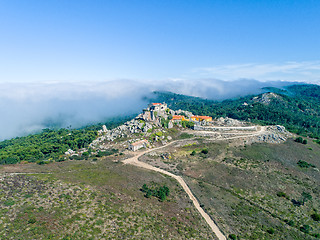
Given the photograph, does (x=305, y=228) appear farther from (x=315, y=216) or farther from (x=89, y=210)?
(x=89, y=210)

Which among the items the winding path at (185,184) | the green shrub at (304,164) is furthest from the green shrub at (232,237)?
the green shrub at (304,164)

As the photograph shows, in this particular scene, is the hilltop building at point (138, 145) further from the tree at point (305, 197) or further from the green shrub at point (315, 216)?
the green shrub at point (315, 216)

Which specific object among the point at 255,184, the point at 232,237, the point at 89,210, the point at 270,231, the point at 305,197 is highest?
the point at 89,210

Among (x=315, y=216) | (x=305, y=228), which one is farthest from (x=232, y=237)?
(x=315, y=216)

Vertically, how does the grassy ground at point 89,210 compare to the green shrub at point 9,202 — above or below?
below

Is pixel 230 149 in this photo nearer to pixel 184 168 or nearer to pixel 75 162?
pixel 184 168

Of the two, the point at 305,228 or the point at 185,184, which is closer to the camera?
the point at 305,228

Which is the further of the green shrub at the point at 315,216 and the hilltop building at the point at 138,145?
the hilltop building at the point at 138,145

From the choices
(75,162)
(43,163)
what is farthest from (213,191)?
(43,163)
